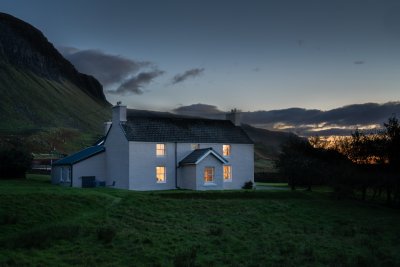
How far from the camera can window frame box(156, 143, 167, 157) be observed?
49.5 m

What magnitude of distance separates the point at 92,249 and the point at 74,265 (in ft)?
10.0

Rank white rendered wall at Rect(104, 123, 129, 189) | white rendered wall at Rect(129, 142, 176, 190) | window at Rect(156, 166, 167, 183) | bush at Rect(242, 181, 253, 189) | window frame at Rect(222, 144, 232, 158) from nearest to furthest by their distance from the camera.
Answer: white rendered wall at Rect(129, 142, 176, 190) → white rendered wall at Rect(104, 123, 129, 189) → window at Rect(156, 166, 167, 183) → bush at Rect(242, 181, 253, 189) → window frame at Rect(222, 144, 232, 158)

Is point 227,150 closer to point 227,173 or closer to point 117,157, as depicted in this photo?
point 227,173

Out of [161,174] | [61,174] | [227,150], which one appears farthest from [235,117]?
[61,174]

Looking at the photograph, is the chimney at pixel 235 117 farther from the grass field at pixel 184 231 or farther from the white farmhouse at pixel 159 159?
the grass field at pixel 184 231

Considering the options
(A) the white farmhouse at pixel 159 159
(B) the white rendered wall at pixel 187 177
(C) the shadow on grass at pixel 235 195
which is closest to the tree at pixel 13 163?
(A) the white farmhouse at pixel 159 159

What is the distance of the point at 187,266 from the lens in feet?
66.1

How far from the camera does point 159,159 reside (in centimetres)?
4938

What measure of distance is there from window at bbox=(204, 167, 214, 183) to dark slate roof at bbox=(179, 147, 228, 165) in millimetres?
1321

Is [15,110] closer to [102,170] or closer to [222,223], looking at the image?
[102,170]

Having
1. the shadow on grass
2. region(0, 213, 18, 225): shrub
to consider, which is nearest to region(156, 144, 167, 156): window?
the shadow on grass

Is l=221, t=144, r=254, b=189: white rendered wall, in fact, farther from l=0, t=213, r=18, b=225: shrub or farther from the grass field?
l=0, t=213, r=18, b=225: shrub

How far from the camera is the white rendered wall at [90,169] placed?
4938 centimetres

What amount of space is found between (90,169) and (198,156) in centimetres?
1151
